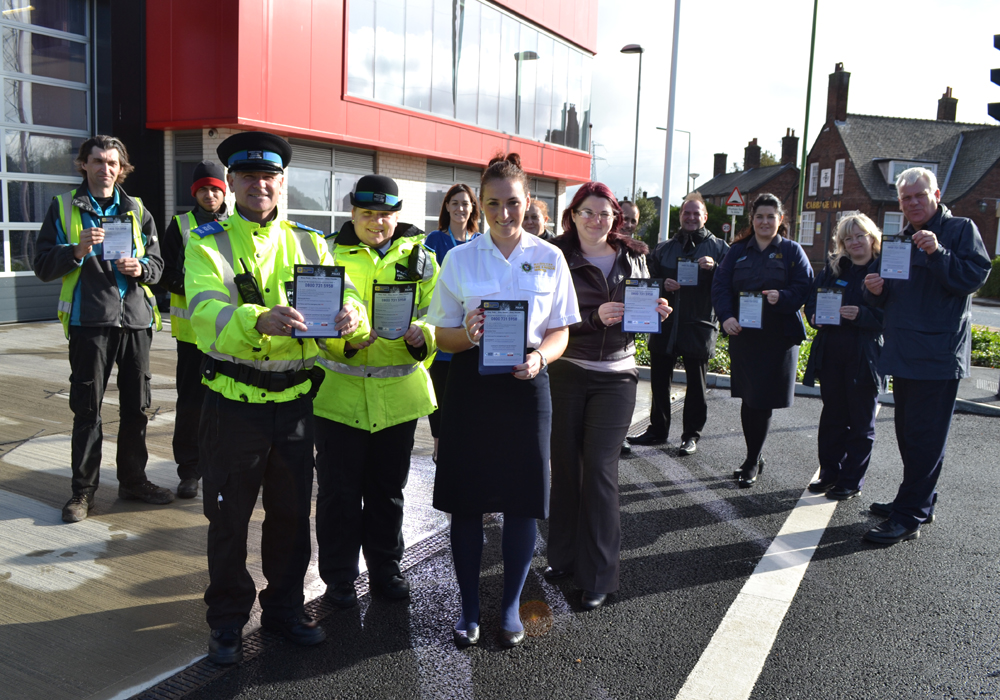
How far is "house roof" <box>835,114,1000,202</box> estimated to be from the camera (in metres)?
45.2

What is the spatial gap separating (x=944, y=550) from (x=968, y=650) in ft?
4.62

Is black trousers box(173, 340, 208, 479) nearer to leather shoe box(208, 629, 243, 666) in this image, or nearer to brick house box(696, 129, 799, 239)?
leather shoe box(208, 629, 243, 666)

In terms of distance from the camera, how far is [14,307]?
1302 centimetres

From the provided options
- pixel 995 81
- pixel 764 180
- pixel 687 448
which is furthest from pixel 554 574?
pixel 764 180

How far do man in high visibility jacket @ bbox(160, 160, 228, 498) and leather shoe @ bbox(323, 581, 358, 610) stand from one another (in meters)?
1.79

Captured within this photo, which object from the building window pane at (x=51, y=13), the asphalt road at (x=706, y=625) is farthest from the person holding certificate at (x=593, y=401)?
the building window pane at (x=51, y=13)

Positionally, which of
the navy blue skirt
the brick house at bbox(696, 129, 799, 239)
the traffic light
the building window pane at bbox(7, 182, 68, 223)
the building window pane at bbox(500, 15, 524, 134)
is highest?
the brick house at bbox(696, 129, 799, 239)

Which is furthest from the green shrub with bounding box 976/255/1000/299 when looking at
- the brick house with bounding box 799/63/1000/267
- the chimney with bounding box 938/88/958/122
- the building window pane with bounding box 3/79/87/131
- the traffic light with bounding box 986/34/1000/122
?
the building window pane with bounding box 3/79/87/131

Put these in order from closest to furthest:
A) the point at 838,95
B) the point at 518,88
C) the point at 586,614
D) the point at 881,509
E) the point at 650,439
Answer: the point at 586,614
the point at 881,509
the point at 650,439
the point at 518,88
the point at 838,95

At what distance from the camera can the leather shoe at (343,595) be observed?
3.83 m

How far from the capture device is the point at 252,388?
128 inches

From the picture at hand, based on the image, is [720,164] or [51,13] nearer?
[51,13]

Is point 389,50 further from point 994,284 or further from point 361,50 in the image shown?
point 994,284

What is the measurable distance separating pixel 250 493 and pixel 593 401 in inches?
69.2
